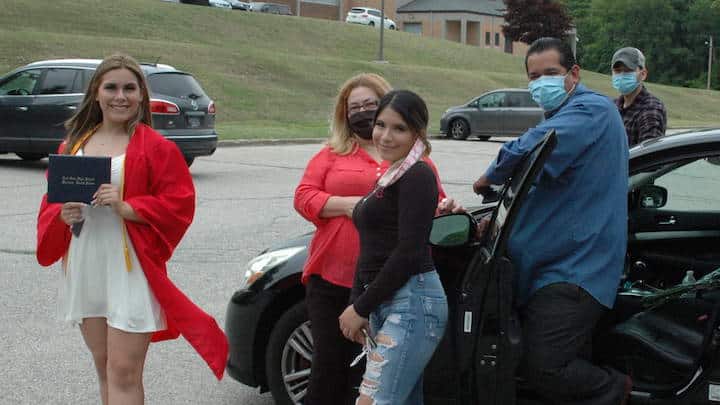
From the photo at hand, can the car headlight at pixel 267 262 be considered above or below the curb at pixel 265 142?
above

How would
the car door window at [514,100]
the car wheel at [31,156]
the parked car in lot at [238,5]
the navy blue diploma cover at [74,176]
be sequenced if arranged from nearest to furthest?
the navy blue diploma cover at [74,176], the car wheel at [31,156], the car door window at [514,100], the parked car in lot at [238,5]

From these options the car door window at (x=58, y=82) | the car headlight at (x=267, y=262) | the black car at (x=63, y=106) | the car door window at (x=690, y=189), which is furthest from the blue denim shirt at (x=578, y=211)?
the car door window at (x=58, y=82)

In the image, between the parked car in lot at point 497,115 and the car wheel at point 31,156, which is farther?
the parked car in lot at point 497,115

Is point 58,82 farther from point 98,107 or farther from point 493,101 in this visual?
point 493,101

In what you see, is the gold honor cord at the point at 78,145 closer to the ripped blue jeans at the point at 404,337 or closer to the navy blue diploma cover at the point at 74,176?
the navy blue diploma cover at the point at 74,176

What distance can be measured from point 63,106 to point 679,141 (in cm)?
1236

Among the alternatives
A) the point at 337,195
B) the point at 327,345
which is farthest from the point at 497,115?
the point at 327,345

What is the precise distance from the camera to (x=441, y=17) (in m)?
93.6

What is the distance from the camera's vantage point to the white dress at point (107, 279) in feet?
12.0

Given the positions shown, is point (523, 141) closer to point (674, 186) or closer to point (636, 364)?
point (636, 364)

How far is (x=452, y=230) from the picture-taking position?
3801 mm

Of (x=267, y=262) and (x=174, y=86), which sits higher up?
(x=174, y=86)

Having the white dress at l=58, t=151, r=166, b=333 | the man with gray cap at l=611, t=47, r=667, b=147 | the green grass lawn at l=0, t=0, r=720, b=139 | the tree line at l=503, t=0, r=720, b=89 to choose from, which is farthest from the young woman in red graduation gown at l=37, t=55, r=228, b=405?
the tree line at l=503, t=0, r=720, b=89

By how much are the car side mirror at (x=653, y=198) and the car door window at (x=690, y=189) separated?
24mm
